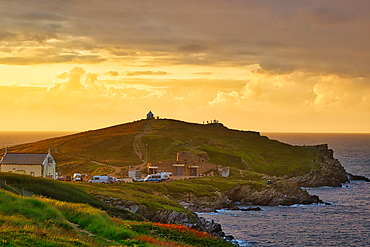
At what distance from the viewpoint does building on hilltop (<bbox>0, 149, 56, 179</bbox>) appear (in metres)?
83.2

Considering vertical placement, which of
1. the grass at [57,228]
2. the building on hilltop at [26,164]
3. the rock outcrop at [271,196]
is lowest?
the rock outcrop at [271,196]

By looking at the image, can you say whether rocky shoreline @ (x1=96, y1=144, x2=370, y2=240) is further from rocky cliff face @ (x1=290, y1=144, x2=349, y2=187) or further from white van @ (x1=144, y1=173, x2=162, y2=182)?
white van @ (x1=144, y1=173, x2=162, y2=182)

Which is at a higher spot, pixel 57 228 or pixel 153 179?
pixel 57 228

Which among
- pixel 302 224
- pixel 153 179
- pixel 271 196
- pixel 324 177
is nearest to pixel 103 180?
pixel 153 179

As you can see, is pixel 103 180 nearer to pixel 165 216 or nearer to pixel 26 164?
pixel 26 164

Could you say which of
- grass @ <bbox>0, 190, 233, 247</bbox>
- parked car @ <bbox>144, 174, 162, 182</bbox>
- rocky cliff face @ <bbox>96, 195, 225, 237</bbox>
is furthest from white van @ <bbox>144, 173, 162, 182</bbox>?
grass @ <bbox>0, 190, 233, 247</bbox>

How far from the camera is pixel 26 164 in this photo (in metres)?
84.4

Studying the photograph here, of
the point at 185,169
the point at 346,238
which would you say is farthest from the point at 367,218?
the point at 185,169

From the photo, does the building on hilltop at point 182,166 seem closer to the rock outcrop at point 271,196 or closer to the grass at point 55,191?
the rock outcrop at point 271,196

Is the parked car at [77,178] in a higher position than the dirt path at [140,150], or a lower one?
lower

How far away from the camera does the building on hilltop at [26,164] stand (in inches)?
3278

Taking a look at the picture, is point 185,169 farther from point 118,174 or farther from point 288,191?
point 288,191

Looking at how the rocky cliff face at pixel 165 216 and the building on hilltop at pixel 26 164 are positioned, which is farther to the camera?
the building on hilltop at pixel 26 164

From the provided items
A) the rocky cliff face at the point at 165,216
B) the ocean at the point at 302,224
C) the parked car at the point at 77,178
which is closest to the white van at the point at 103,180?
the parked car at the point at 77,178
